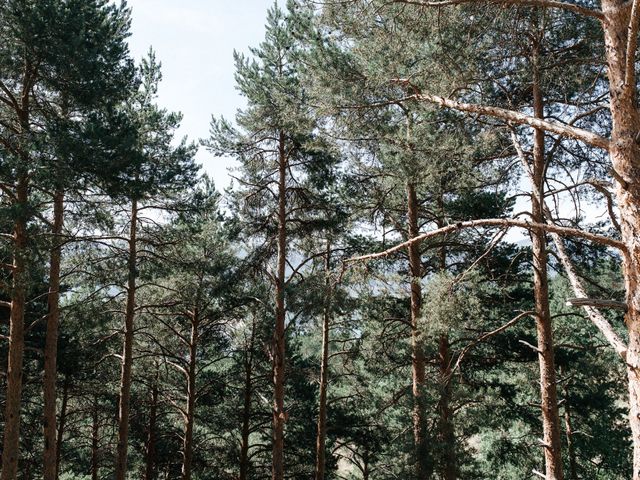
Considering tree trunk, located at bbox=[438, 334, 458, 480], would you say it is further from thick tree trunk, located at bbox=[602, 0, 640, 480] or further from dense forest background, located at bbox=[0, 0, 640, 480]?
thick tree trunk, located at bbox=[602, 0, 640, 480]

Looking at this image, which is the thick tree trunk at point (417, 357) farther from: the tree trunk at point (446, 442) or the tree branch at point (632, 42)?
the tree branch at point (632, 42)

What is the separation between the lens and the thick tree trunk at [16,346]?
796 centimetres

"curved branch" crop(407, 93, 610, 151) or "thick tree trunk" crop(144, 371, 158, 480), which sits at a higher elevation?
"curved branch" crop(407, 93, 610, 151)

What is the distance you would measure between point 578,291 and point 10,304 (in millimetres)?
8691

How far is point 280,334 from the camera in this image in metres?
11.1

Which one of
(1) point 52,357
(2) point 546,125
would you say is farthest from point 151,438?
(2) point 546,125

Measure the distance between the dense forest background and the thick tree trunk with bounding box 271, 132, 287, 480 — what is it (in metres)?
0.07

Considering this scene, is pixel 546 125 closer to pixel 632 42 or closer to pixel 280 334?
pixel 632 42

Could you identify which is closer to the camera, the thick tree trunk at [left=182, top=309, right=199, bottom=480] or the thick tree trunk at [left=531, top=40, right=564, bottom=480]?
the thick tree trunk at [left=531, top=40, right=564, bottom=480]

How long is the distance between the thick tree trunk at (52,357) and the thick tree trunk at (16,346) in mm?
493

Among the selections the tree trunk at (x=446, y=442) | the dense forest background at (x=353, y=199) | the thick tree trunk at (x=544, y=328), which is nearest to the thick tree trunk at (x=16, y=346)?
the dense forest background at (x=353, y=199)

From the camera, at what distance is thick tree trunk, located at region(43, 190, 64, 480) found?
28.7 ft

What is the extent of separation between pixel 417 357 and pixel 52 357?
697 cm

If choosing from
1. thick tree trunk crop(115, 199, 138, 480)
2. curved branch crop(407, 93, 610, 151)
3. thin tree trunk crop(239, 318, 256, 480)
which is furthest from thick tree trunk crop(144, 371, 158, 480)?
curved branch crop(407, 93, 610, 151)
